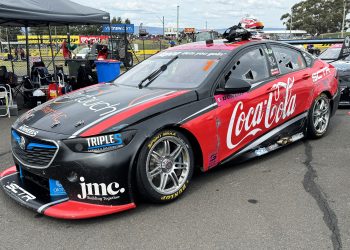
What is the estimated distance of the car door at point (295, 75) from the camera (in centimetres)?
490

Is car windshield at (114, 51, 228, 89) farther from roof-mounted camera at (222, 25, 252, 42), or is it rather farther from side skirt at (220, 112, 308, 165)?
side skirt at (220, 112, 308, 165)

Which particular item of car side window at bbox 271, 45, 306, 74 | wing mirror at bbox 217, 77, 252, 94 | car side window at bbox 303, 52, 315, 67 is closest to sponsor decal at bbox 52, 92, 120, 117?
wing mirror at bbox 217, 77, 252, 94

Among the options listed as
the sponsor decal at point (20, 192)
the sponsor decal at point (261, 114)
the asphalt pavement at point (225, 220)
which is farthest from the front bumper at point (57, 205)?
the sponsor decal at point (261, 114)

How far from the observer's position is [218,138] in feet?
12.9

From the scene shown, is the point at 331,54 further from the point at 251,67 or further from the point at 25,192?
the point at 25,192

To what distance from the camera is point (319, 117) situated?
219 inches

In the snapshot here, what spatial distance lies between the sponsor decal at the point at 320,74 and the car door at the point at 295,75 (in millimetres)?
100

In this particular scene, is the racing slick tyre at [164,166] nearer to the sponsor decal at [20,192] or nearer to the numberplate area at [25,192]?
the numberplate area at [25,192]

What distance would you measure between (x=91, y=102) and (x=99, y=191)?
103 cm

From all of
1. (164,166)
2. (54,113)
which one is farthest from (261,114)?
(54,113)

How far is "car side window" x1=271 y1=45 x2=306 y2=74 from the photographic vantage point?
4.94 metres

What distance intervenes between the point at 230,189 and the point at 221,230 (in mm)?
871

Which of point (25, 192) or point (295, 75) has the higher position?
point (295, 75)

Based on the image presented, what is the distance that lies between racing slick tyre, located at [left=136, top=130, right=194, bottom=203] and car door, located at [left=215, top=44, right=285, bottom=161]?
1.60 feet
